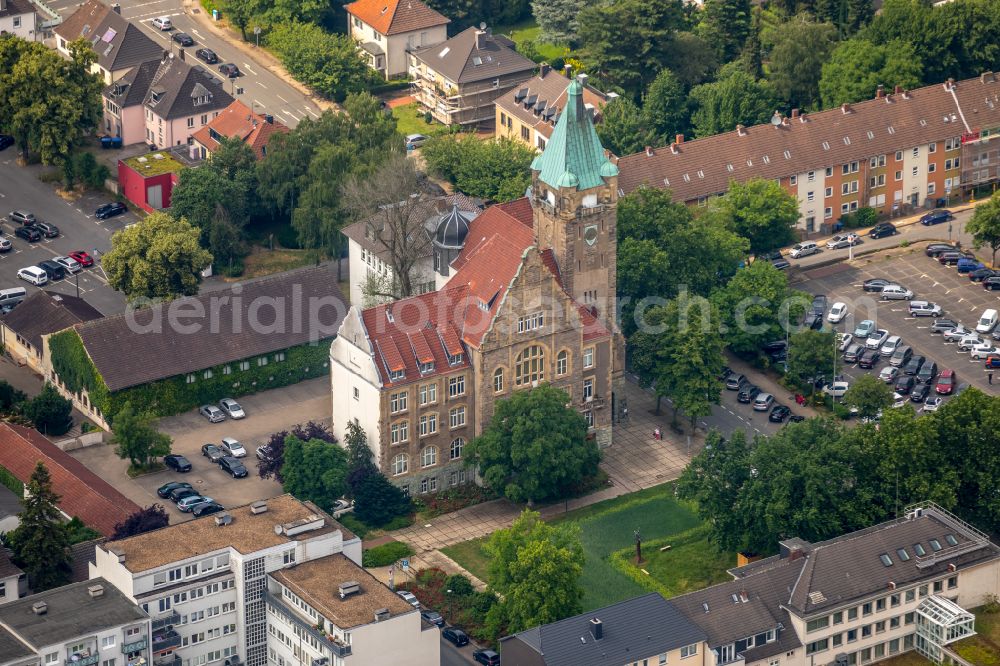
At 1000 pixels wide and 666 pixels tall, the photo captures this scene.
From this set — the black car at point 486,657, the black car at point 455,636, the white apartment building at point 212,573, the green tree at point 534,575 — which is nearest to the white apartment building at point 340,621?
the white apartment building at point 212,573

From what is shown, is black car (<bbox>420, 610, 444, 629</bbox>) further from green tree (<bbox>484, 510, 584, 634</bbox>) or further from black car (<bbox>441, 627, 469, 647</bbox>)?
green tree (<bbox>484, 510, 584, 634</bbox>)

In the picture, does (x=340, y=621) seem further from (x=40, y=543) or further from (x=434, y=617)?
(x=40, y=543)

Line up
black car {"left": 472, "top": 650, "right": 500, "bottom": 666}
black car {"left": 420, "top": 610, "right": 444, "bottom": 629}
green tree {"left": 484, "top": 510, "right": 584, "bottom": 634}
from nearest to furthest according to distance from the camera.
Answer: green tree {"left": 484, "top": 510, "right": 584, "bottom": 634} < black car {"left": 472, "top": 650, "right": 500, "bottom": 666} < black car {"left": 420, "top": 610, "right": 444, "bottom": 629}

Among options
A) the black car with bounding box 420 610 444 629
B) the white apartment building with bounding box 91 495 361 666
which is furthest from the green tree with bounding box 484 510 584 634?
the white apartment building with bounding box 91 495 361 666

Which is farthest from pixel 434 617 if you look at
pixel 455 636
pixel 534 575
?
pixel 534 575

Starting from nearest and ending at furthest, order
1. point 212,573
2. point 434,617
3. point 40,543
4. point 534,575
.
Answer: point 212,573 < point 534,575 < point 40,543 < point 434,617

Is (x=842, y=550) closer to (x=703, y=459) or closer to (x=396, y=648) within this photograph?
(x=703, y=459)

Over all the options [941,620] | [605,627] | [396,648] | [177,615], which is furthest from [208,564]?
[941,620]
